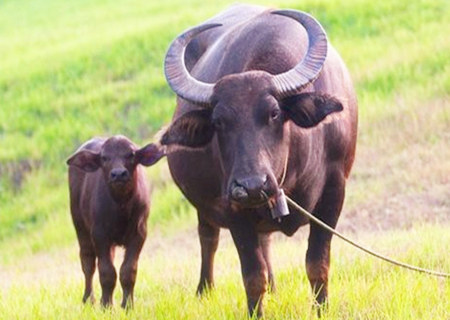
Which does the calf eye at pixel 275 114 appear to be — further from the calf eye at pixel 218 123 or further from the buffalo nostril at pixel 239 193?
the buffalo nostril at pixel 239 193

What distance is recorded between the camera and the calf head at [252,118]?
18.3 ft

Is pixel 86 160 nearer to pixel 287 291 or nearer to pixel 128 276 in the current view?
pixel 128 276

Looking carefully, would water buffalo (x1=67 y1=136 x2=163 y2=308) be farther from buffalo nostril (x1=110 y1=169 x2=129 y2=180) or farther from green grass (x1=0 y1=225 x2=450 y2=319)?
green grass (x1=0 y1=225 x2=450 y2=319)

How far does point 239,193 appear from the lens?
5492mm

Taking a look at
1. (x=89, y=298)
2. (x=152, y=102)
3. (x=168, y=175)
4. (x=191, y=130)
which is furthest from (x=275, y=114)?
(x=152, y=102)

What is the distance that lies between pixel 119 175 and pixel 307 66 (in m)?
2.74

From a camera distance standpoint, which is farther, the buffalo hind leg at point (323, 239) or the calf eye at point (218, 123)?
the buffalo hind leg at point (323, 239)

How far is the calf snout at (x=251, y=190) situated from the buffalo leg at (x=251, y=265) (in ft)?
3.49

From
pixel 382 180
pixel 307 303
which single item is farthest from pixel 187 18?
pixel 307 303

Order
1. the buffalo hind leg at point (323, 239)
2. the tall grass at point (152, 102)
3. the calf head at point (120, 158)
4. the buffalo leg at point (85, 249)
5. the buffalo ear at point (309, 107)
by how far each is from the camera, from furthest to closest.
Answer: the tall grass at point (152, 102) < the buffalo leg at point (85, 249) < the calf head at point (120, 158) < the buffalo hind leg at point (323, 239) < the buffalo ear at point (309, 107)

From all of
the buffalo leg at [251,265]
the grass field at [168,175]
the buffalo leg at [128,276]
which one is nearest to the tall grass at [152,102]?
the grass field at [168,175]

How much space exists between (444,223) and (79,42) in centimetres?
1558

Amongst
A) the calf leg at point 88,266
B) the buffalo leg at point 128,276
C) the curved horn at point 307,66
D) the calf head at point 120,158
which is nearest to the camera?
the curved horn at point 307,66

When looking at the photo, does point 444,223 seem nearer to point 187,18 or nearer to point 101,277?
point 101,277
